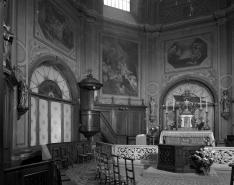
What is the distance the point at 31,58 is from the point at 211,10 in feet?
37.9

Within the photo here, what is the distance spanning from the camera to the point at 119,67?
17.3 m

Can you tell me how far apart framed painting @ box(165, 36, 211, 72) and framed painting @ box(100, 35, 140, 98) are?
6.78ft

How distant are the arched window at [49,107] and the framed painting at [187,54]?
709 centimetres

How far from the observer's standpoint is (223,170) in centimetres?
895

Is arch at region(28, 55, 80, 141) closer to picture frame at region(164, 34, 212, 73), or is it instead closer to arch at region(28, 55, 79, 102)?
arch at region(28, 55, 79, 102)

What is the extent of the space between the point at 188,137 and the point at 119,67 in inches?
291

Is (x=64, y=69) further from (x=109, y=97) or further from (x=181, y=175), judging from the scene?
(x=181, y=175)

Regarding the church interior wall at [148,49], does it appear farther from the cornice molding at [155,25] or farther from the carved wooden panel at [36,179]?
the carved wooden panel at [36,179]

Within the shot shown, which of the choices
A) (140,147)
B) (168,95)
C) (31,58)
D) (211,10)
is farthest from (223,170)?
(211,10)

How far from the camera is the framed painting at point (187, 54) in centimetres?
1680

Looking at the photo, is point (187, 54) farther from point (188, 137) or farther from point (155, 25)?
point (188, 137)

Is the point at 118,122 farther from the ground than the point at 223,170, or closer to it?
farther from the ground

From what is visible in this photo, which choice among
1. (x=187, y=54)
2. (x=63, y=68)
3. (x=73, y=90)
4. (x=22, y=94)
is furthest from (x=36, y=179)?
(x=187, y=54)

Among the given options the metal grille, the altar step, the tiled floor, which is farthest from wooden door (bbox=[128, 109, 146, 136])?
the altar step
